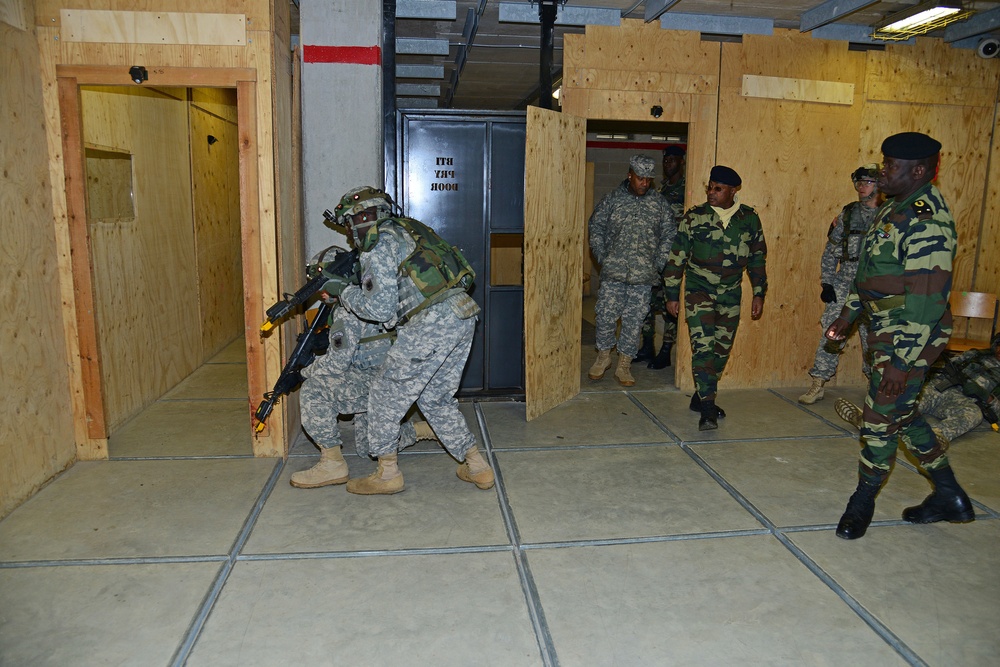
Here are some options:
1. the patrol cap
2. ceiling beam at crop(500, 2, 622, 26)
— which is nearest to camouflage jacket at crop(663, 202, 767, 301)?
the patrol cap

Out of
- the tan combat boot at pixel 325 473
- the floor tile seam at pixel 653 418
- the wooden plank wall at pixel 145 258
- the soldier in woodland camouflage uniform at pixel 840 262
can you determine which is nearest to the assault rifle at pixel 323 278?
the tan combat boot at pixel 325 473

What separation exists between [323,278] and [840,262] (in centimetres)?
414

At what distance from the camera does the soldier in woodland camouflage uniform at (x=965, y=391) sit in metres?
4.90

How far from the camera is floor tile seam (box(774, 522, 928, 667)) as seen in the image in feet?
8.68

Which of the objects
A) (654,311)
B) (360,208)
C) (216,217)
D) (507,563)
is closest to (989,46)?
(654,311)

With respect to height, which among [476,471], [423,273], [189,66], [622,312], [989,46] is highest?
[989,46]

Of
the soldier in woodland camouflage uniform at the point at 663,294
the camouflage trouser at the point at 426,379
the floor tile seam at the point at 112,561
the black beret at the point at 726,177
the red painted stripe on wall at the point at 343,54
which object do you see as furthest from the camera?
the soldier in woodland camouflage uniform at the point at 663,294

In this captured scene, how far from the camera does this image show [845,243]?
5.61 m

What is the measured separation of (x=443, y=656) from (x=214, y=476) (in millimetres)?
2226

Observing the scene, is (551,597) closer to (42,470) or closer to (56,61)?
(42,470)

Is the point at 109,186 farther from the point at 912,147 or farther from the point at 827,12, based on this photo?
the point at 827,12

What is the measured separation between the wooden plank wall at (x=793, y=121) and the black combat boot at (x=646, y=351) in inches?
42.1

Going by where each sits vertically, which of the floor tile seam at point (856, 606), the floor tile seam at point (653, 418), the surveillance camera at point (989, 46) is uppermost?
the surveillance camera at point (989, 46)

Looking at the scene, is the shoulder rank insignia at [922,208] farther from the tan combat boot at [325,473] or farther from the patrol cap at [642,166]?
the tan combat boot at [325,473]
